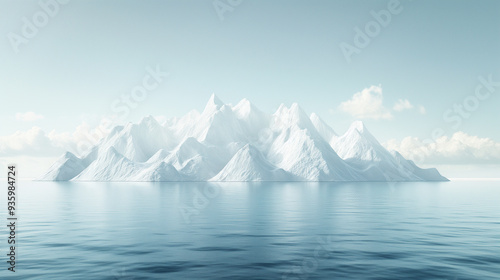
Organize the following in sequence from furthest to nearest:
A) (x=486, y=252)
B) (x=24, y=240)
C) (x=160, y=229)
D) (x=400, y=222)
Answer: (x=400, y=222)
(x=160, y=229)
(x=24, y=240)
(x=486, y=252)

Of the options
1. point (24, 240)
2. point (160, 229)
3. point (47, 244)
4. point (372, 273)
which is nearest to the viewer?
point (372, 273)

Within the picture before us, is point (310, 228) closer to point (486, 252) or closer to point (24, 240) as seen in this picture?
point (486, 252)

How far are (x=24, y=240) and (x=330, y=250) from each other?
23391mm

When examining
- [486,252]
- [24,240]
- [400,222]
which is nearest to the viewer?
[486,252]

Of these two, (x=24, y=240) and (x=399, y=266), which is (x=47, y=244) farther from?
(x=399, y=266)

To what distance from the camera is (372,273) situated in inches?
758

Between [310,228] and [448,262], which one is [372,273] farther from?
[310,228]

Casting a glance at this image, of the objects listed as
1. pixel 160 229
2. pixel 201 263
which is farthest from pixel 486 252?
pixel 160 229

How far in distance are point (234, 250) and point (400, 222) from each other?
23.5 m

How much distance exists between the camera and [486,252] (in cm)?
2491

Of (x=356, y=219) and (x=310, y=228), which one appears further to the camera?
(x=356, y=219)

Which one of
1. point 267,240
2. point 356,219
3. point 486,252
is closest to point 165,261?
point 267,240

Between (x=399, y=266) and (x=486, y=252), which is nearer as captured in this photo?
(x=399, y=266)

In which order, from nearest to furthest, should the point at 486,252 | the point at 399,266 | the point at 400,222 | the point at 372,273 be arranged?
1. the point at 372,273
2. the point at 399,266
3. the point at 486,252
4. the point at 400,222
